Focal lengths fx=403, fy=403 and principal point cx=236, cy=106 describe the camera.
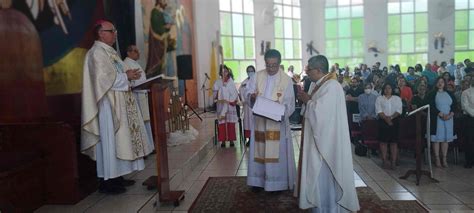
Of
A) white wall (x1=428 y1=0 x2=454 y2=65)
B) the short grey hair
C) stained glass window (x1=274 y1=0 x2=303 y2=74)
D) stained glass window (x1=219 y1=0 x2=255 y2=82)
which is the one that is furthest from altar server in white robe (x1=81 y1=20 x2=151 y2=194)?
white wall (x1=428 y1=0 x2=454 y2=65)

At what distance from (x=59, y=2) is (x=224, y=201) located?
2.95 metres

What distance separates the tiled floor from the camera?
3982 mm

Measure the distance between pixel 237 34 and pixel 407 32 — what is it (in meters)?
9.69

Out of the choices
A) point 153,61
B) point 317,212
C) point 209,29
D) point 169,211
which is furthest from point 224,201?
point 209,29

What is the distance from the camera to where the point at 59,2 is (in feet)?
15.2

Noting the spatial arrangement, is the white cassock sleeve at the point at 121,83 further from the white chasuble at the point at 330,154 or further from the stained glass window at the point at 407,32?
the stained glass window at the point at 407,32

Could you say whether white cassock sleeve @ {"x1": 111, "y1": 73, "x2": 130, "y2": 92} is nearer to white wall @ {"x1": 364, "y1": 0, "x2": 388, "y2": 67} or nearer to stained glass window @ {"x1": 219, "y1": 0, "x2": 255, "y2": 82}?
stained glass window @ {"x1": 219, "y1": 0, "x2": 255, "y2": 82}

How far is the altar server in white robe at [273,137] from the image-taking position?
444 centimetres

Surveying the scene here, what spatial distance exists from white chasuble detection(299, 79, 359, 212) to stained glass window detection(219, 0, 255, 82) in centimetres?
1376

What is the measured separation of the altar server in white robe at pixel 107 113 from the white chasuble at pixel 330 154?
6.01 ft

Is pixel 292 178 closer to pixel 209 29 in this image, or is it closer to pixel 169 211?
pixel 169 211

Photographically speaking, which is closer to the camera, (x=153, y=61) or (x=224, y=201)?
(x=224, y=201)

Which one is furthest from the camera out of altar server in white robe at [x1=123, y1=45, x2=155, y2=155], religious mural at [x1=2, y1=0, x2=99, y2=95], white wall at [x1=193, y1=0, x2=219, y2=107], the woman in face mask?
white wall at [x1=193, y1=0, x2=219, y2=107]

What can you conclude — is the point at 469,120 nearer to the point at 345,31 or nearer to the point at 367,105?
the point at 367,105
